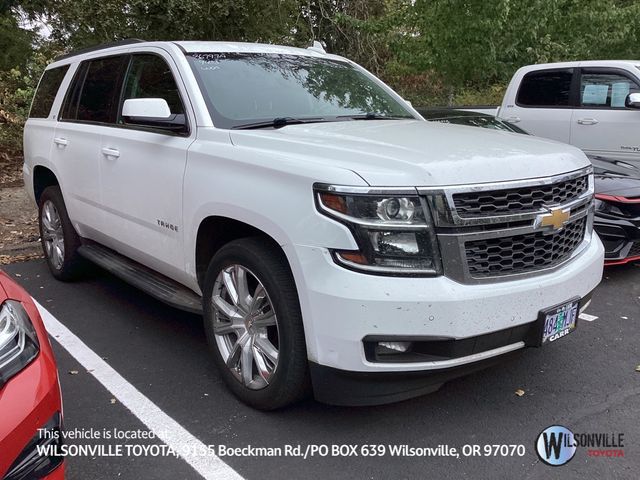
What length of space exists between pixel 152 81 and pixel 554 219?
8.89ft

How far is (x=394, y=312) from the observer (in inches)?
99.2

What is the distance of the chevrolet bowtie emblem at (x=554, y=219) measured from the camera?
2.82 metres

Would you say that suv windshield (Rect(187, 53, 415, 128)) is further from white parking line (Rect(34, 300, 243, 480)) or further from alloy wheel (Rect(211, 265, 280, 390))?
white parking line (Rect(34, 300, 243, 480))

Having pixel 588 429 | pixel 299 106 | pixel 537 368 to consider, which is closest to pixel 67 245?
pixel 299 106

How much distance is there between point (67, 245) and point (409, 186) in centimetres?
366

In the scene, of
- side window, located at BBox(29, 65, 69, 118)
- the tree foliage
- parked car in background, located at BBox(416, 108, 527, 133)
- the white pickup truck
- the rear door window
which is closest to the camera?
the rear door window

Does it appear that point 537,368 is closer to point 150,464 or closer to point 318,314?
point 318,314

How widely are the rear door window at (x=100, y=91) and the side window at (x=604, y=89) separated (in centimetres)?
618

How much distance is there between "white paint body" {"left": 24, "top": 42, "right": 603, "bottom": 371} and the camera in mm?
2547

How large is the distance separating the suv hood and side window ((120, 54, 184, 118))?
2.25ft

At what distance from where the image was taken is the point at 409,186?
2561mm

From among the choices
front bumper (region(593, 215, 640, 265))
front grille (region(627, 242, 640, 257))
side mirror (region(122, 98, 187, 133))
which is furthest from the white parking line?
front grille (region(627, 242, 640, 257))

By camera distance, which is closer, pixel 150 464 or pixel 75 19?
pixel 150 464

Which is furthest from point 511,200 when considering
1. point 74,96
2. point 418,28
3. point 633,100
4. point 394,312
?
point 418,28
